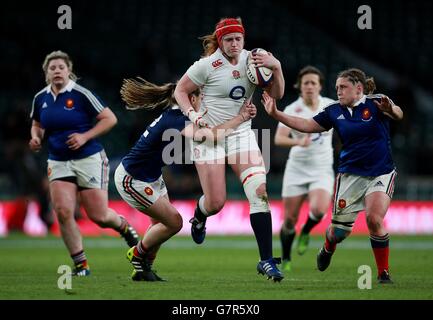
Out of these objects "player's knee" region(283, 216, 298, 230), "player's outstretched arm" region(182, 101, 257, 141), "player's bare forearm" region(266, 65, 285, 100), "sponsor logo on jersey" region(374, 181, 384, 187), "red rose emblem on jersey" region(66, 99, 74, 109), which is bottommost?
"player's knee" region(283, 216, 298, 230)

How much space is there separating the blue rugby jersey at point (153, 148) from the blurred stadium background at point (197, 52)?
1166 cm

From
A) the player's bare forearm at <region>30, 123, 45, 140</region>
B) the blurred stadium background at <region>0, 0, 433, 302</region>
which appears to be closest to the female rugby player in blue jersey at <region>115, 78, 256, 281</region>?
the blurred stadium background at <region>0, 0, 433, 302</region>

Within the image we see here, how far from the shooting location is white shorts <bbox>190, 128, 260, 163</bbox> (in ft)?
30.5

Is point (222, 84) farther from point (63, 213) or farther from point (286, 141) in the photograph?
point (286, 141)

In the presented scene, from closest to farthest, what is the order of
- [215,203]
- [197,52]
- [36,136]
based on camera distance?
[215,203] → [36,136] → [197,52]

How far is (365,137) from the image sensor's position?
9516 millimetres

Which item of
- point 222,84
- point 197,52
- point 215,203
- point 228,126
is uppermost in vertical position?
point 197,52

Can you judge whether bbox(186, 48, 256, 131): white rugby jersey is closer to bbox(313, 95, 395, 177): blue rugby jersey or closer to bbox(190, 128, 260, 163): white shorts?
bbox(190, 128, 260, 163): white shorts

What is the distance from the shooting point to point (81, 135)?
1082 centimetres

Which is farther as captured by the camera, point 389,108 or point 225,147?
point 225,147

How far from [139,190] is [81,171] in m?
1.56

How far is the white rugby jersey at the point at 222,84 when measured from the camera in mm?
9305

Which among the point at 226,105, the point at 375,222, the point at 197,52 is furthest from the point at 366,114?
the point at 197,52
